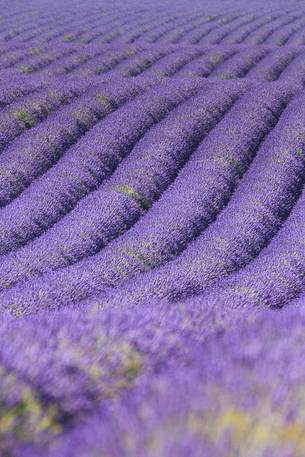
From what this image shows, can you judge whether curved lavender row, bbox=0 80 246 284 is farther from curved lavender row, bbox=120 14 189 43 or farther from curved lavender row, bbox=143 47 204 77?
curved lavender row, bbox=120 14 189 43

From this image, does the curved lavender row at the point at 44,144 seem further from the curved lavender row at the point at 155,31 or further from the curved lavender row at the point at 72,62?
the curved lavender row at the point at 155,31

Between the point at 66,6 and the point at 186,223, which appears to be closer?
the point at 186,223

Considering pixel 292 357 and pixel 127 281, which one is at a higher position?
pixel 292 357

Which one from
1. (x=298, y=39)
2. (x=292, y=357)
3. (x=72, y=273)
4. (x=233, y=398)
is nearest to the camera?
(x=233, y=398)

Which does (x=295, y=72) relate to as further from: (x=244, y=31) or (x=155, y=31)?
(x=155, y=31)

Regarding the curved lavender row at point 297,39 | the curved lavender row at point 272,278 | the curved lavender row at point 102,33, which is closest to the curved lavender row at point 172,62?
the curved lavender row at point 297,39

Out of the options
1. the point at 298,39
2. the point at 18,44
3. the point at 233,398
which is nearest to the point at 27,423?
the point at 233,398

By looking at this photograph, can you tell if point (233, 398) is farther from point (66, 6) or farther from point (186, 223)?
point (66, 6)
